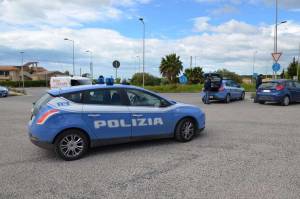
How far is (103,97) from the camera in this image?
6875mm

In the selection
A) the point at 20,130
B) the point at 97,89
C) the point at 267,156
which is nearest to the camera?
the point at 267,156

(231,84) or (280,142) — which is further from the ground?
(231,84)

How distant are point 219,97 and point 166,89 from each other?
23320mm

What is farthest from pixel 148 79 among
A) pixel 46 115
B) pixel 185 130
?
pixel 46 115

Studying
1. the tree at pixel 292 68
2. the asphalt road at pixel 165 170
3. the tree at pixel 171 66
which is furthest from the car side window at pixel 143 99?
the tree at pixel 292 68

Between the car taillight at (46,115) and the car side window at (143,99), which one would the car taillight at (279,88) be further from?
the car taillight at (46,115)

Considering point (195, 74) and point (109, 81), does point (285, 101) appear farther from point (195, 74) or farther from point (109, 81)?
point (195, 74)

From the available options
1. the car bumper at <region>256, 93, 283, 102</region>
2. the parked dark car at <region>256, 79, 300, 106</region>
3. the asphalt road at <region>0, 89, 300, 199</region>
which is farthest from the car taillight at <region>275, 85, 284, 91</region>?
the asphalt road at <region>0, 89, 300, 199</region>

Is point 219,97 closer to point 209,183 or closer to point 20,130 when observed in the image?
point 20,130

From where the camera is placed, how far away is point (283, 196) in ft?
14.5

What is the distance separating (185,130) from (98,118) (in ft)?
7.65

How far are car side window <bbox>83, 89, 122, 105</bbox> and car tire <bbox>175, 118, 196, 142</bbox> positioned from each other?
1689 millimetres

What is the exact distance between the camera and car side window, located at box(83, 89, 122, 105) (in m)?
6.71

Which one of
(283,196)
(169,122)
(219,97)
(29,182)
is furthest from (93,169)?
(219,97)
